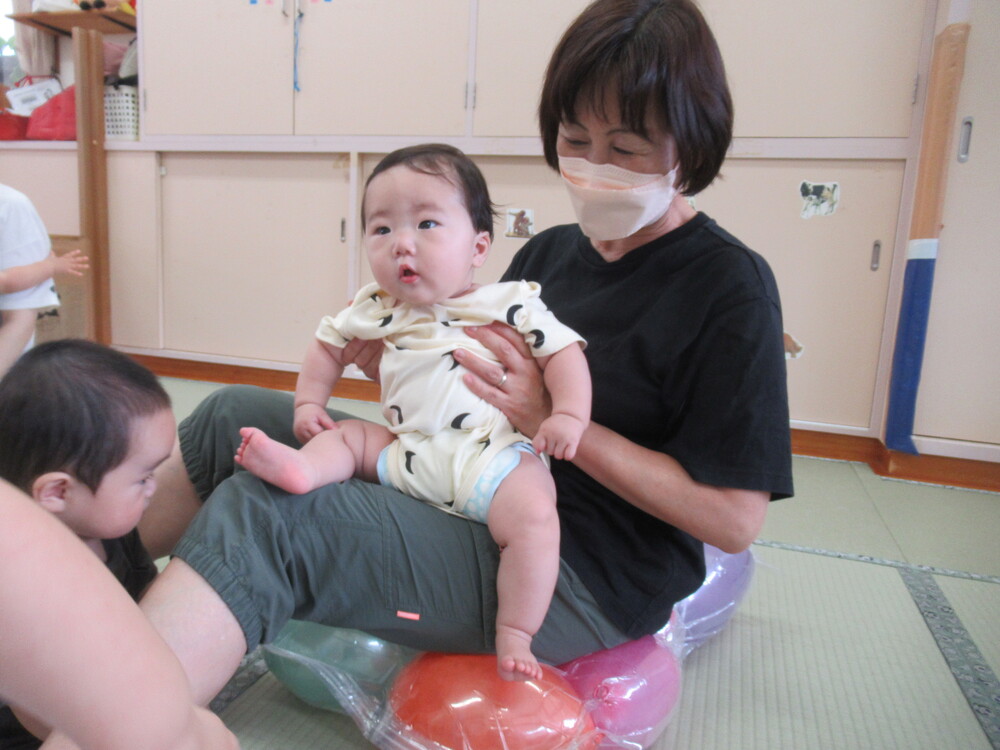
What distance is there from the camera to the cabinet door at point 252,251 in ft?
8.76

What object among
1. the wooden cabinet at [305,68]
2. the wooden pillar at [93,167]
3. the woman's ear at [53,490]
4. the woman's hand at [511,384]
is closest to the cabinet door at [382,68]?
the wooden cabinet at [305,68]

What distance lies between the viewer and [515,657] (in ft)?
2.35

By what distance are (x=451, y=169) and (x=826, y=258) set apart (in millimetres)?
1676

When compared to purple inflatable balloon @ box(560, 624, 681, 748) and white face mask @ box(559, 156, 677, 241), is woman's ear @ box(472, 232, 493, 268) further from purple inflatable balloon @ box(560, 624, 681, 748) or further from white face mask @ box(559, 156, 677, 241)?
purple inflatable balloon @ box(560, 624, 681, 748)

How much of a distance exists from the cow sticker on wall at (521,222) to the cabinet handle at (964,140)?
1294 millimetres

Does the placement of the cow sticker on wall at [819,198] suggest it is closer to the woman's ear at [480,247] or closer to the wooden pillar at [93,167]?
the woman's ear at [480,247]

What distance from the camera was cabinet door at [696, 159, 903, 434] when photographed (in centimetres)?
211

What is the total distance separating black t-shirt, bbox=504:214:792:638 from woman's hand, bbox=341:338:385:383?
11.0 inches

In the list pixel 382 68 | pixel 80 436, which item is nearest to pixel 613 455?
A: pixel 80 436

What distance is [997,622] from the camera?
1.27m

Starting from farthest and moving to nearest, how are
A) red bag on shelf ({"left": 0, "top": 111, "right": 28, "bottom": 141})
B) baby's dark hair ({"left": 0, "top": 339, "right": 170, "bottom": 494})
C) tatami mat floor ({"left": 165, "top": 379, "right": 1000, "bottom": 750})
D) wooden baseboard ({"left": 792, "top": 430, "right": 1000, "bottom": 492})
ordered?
red bag on shelf ({"left": 0, "top": 111, "right": 28, "bottom": 141}), wooden baseboard ({"left": 792, "top": 430, "right": 1000, "bottom": 492}), tatami mat floor ({"left": 165, "top": 379, "right": 1000, "bottom": 750}), baby's dark hair ({"left": 0, "top": 339, "right": 170, "bottom": 494})

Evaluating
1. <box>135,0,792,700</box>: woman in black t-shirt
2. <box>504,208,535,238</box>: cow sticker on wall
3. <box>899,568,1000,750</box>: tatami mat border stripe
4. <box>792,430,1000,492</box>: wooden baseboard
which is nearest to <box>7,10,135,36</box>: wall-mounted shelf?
<box>504,208,535,238</box>: cow sticker on wall

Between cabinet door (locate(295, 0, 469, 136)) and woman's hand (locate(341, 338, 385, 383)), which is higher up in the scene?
cabinet door (locate(295, 0, 469, 136))

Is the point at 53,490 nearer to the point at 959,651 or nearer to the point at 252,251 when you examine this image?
the point at 959,651
